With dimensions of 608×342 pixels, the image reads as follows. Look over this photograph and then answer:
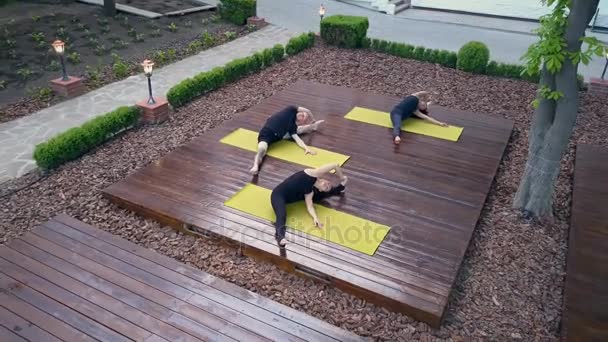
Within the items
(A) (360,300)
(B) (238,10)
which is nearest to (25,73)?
(B) (238,10)

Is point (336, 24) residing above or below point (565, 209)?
above

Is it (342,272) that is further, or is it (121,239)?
(121,239)

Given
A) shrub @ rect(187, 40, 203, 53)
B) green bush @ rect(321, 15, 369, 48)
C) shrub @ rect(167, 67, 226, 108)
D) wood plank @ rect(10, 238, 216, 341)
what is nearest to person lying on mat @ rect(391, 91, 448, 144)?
shrub @ rect(167, 67, 226, 108)

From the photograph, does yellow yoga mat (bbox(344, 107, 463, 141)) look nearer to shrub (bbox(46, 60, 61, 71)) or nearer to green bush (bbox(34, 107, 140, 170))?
green bush (bbox(34, 107, 140, 170))

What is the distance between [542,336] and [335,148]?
411cm

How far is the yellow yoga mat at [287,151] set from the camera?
23.8 feet

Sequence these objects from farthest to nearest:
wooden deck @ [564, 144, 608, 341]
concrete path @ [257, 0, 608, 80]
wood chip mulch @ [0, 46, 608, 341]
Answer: concrete path @ [257, 0, 608, 80], wood chip mulch @ [0, 46, 608, 341], wooden deck @ [564, 144, 608, 341]

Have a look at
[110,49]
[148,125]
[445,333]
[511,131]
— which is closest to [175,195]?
[148,125]

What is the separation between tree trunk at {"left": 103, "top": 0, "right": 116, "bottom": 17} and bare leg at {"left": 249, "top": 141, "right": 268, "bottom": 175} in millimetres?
10762

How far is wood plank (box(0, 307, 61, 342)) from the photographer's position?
14.4ft

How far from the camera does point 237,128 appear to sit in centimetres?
831

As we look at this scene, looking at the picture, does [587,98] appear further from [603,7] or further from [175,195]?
[175,195]

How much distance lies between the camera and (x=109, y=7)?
15055mm

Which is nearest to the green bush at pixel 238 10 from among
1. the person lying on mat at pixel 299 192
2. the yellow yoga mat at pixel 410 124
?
the yellow yoga mat at pixel 410 124
